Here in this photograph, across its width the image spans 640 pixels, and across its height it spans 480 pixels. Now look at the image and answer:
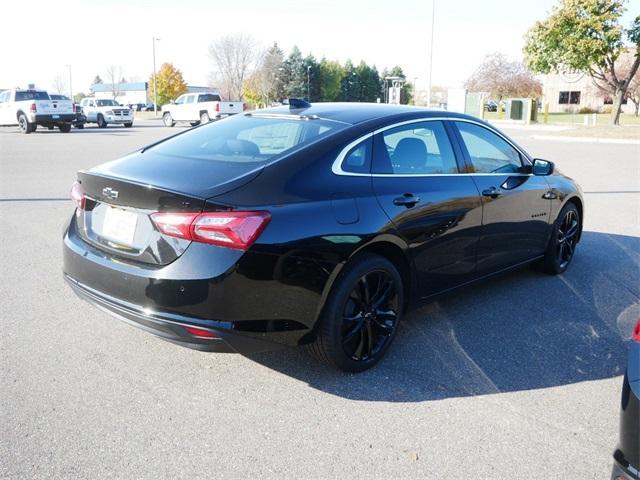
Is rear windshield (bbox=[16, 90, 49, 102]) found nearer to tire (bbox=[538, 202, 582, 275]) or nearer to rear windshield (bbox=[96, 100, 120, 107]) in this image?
rear windshield (bbox=[96, 100, 120, 107])

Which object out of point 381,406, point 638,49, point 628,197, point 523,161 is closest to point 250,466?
point 381,406

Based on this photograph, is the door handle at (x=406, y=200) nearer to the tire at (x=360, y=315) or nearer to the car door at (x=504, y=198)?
the tire at (x=360, y=315)

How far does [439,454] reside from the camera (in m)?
2.86

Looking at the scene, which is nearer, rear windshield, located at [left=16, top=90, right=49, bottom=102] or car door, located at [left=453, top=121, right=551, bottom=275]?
car door, located at [left=453, top=121, right=551, bottom=275]

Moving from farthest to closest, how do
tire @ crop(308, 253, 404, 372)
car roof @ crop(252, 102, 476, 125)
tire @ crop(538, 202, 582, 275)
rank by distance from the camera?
tire @ crop(538, 202, 582, 275) < car roof @ crop(252, 102, 476, 125) < tire @ crop(308, 253, 404, 372)

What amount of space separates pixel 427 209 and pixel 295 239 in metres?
1.18

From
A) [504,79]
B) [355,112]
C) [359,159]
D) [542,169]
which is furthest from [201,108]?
[504,79]

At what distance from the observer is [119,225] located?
3.36 meters

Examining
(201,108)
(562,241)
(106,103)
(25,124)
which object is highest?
(106,103)

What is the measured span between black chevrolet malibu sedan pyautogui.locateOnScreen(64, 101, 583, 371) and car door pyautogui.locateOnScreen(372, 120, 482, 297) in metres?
0.01

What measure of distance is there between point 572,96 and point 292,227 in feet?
235

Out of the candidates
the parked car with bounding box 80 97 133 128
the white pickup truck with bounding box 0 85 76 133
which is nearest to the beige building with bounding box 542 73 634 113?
the parked car with bounding box 80 97 133 128

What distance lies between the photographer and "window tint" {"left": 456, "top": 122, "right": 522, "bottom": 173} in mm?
4594

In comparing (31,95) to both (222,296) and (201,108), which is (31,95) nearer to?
(201,108)
